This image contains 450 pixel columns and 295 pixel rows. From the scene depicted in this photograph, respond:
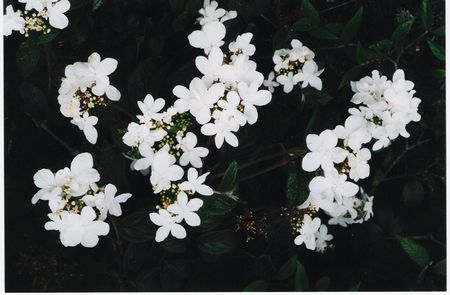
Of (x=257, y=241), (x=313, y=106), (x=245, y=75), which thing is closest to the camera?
(x=245, y=75)

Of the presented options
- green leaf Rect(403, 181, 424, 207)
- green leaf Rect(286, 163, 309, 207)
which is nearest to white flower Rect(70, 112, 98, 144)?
green leaf Rect(286, 163, 309, 207)

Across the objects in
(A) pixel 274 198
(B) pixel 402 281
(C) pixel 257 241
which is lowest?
(B) pixel 402 281

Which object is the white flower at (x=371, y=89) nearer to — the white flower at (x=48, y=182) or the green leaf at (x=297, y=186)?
the green leaf at (x=297, y=186)

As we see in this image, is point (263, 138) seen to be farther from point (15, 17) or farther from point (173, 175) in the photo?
point (15, 17)

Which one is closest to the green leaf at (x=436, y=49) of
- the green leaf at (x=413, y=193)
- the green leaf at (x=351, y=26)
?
the green leaf at (x=351, y=26)

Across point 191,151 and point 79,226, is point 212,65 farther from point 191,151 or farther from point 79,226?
point 79,226

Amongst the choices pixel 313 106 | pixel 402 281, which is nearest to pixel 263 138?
pixel 313 106

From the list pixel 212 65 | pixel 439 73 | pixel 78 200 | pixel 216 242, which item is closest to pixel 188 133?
pixel 212 65
